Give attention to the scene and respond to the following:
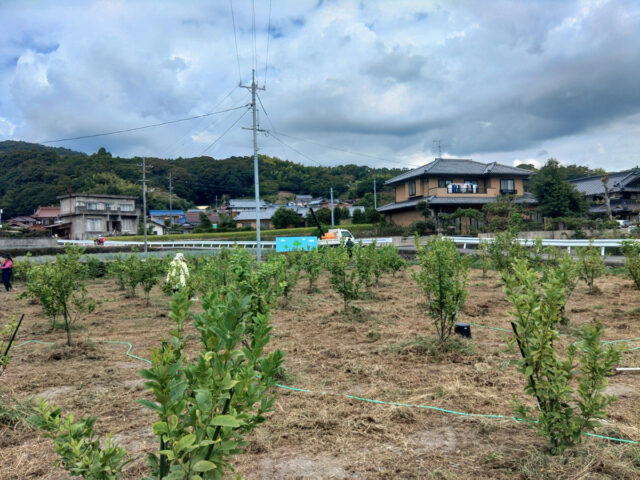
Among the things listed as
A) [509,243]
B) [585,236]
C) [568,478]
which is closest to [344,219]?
[585,236]

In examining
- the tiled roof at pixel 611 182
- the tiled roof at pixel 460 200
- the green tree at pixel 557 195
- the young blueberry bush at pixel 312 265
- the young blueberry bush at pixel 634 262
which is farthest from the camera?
the tiled roof at pixel 611 182

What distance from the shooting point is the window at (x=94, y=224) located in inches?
1893

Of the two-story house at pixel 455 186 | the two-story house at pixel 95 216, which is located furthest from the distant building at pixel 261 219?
the two-story house at pixel 455 186

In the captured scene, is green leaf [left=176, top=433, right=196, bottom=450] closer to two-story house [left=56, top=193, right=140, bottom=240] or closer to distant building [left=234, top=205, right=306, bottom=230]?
distant building [left=234, top=205, right=306, bottom=230]

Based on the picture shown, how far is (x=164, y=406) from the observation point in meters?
1.48

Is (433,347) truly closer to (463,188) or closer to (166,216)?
(463,188)

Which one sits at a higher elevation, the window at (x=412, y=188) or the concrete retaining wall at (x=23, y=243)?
the window at (x=412, y=188)

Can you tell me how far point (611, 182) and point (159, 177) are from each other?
226ft

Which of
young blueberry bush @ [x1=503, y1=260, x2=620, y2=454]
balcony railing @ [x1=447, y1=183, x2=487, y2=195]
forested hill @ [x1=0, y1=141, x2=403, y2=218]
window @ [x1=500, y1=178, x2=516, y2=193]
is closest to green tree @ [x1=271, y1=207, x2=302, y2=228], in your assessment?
balcony railing @ [x1=447, y1=183, x2=487, y2=195]

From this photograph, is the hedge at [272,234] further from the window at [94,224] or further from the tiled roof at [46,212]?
the tiled roof at [46,212]

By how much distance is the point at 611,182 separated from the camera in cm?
3794

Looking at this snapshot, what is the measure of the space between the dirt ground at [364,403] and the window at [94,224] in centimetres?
4595

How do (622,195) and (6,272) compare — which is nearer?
(6,272)

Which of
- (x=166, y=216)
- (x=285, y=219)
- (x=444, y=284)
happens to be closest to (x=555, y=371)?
(x=444, y=284)
